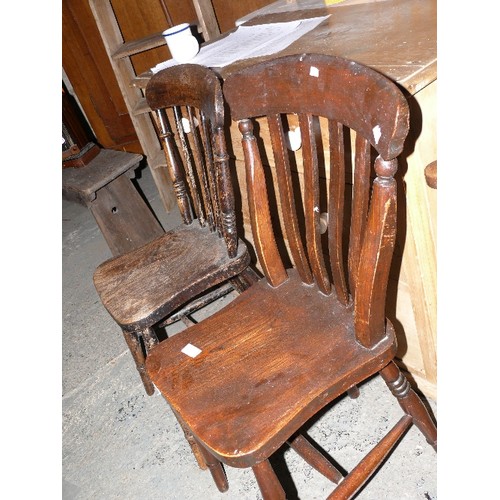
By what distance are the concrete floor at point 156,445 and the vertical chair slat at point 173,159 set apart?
2.36 feet

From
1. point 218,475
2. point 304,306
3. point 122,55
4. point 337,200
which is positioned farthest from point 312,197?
point 122,55

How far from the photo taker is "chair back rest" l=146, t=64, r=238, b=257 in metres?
1.22

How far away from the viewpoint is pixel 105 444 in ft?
5.78

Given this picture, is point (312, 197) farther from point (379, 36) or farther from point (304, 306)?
point (379, 36)

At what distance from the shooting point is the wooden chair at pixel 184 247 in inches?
50.6

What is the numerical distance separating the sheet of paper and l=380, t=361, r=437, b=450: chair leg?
895 mm

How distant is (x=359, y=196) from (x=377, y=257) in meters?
0.11

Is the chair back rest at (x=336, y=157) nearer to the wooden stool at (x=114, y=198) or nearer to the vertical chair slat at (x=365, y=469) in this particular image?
the vertical chair slat at (x=365, y=469)

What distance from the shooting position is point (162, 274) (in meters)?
1.45

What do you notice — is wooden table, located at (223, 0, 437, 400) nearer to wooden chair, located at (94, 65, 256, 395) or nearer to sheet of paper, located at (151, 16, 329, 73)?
sheet of paper, located at (151, 16, 329, 73)

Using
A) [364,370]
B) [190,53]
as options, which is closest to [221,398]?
[364,370]

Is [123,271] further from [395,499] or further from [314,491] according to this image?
[395,499]

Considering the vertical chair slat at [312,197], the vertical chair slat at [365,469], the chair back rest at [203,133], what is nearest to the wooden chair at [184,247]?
the chair back rest at [203,133]
